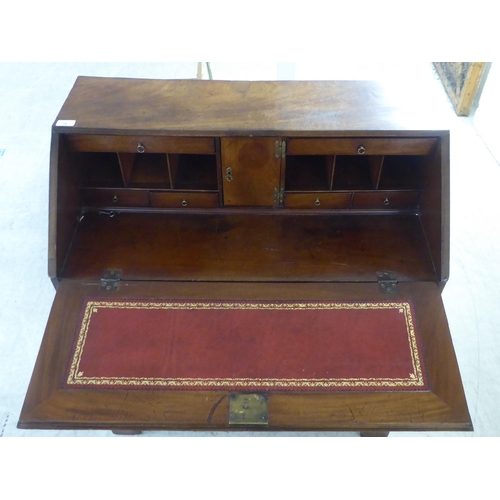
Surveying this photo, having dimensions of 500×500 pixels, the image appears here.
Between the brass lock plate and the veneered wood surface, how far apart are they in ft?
1.47

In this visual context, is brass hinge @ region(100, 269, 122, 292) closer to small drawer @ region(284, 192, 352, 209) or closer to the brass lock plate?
the brass lock plate

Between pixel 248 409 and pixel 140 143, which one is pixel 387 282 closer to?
pixel 248 409

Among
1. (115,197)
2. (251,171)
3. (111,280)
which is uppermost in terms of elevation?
(251,171)

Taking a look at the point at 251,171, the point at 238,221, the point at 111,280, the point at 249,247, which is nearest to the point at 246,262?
the point at 249,247

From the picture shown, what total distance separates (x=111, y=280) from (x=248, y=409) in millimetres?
696

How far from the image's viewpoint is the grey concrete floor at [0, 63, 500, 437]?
2.30m

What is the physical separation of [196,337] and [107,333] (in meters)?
0.31

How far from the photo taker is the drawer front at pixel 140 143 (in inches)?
73.5

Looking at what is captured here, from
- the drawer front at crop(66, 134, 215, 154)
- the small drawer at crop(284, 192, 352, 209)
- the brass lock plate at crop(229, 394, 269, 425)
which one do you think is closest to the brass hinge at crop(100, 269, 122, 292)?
the drawer front at crop(66, 134, 215, 154)

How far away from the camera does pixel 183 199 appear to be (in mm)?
2070

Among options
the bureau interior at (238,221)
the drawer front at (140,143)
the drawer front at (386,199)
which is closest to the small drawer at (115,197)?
the bureau interior at (238,221)

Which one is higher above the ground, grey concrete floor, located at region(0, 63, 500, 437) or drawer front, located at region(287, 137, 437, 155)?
drawer front, located at region(287, 137, 437, 155)

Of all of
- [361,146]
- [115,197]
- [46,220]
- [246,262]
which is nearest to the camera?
[361,146]

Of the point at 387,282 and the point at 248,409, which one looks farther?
the point at 387,282
